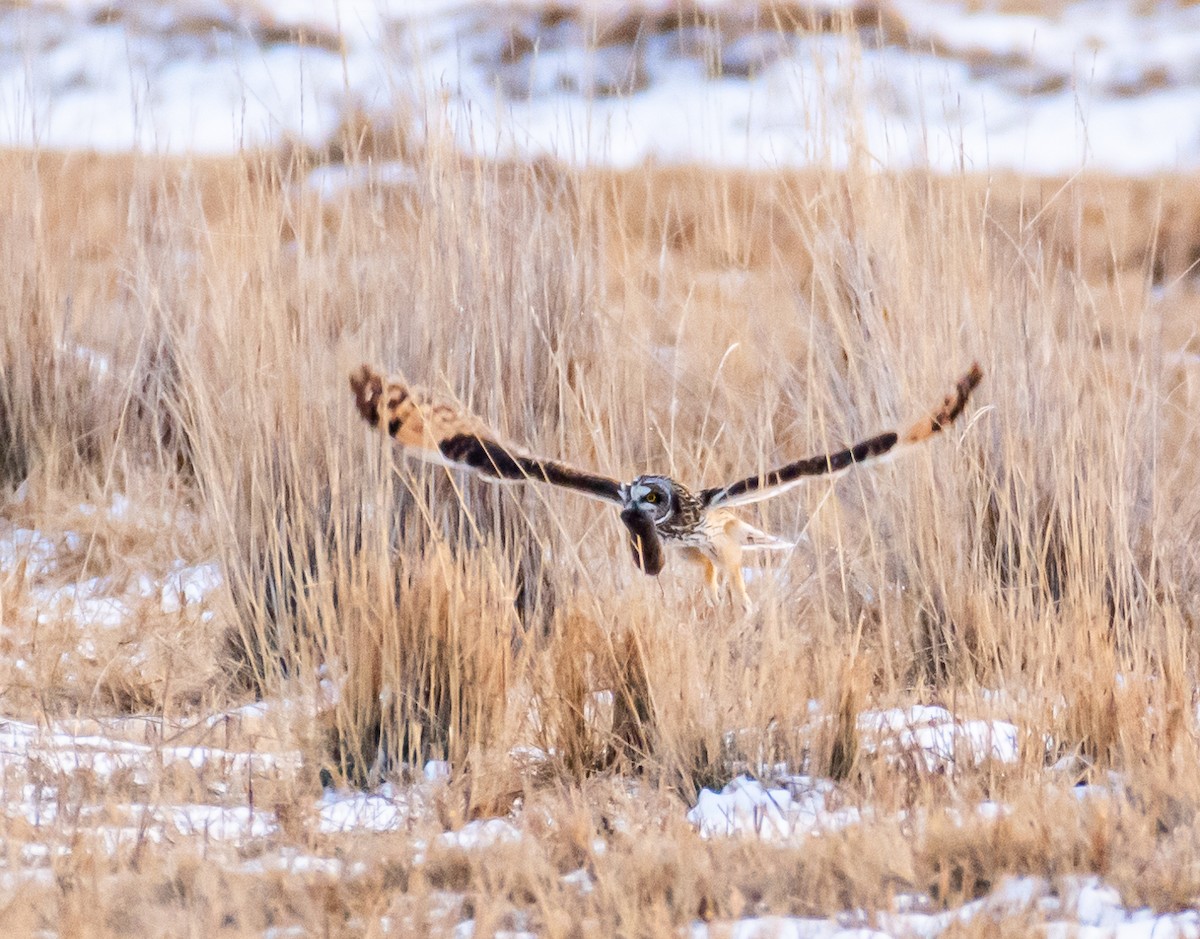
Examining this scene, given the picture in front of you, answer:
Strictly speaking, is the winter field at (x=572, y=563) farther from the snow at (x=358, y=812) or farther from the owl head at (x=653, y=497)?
the owl head at (x=653, y=497)

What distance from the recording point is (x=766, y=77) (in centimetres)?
335

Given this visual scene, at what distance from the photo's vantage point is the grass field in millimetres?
1897

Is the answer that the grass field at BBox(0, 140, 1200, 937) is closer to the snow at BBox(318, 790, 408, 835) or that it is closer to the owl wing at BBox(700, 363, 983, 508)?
the snow at BBox(318, 790, 408, 835)

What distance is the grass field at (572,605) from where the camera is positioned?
1897 millimetres

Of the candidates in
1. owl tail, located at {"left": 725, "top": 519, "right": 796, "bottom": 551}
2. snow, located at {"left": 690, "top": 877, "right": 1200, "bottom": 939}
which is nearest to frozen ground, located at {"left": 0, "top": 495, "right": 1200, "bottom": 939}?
snow, located at {"left": 690, "top": 877, "right": 1200, "bottom": 939}

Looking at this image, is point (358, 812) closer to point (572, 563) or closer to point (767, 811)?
point (767, 811)

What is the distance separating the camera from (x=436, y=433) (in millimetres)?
2248

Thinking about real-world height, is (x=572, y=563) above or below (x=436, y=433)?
below

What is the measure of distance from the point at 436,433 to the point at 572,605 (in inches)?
16.4

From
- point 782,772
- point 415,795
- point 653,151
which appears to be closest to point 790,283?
point 653,151

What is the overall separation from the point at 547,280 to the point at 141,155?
130 centimetres

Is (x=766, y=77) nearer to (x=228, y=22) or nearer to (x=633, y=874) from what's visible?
(x=633, y=874)

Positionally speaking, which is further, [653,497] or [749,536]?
[749,536]

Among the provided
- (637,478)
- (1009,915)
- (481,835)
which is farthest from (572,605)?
(1009,915)
